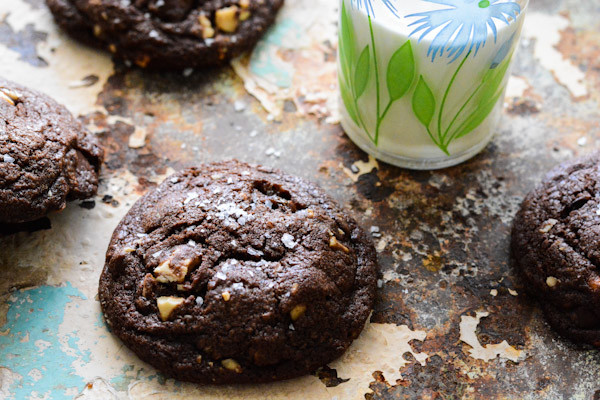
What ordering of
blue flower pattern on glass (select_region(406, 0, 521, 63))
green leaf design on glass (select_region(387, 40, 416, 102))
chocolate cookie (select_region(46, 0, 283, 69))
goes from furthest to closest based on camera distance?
chocolate cookie (select_region(46, 0, 283, 69)) → green leaf design on glass (select_region(387, 40, 416, 102)) → blue flower pattern on glass (select_region(406, 0, 521, 63))

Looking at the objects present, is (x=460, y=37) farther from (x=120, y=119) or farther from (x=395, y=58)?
(x=120, y=119)

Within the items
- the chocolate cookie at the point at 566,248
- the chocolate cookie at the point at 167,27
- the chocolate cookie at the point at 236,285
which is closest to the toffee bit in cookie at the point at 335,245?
the chocolate cookie at the point at 236,285

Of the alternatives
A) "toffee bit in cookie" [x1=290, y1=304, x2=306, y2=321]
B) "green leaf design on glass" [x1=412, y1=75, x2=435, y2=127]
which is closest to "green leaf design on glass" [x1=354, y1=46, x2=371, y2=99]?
"green leaf design on glass" [x1=412, y1=75, x2=435, y2=127]

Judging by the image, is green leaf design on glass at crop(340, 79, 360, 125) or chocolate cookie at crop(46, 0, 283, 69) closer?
green leaf design on glass at crop(340, 79, 360, 125)

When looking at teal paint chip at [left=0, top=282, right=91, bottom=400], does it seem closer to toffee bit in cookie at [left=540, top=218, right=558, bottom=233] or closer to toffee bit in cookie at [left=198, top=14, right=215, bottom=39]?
toffee bit in cookie at [left=198, top=14, right=215, bottom=39]

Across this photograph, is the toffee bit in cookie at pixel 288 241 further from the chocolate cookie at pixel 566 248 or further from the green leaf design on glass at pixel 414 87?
the chocolate cookie at pixel 566 248
